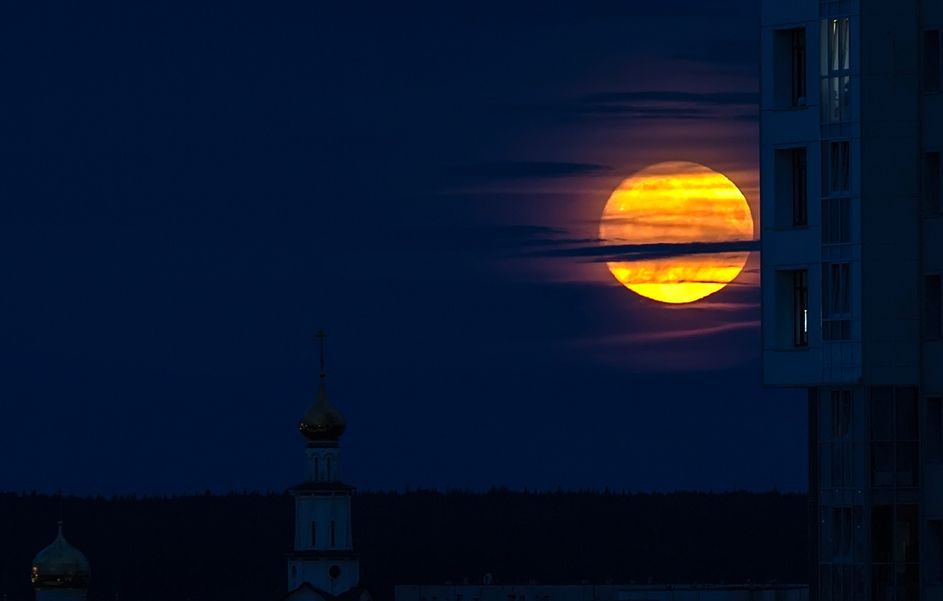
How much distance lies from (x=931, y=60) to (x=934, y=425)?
7.56 meters

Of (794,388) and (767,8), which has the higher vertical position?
(767,8)

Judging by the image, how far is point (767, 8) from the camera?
2731 inches

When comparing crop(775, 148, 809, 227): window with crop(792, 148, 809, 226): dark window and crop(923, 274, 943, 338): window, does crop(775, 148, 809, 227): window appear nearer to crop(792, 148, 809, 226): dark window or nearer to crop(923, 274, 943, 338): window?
crop(792, 148, 809, 226): dark window

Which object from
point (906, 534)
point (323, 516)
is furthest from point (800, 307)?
→ point (323, 516)

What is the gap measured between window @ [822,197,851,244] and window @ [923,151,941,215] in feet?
5.36

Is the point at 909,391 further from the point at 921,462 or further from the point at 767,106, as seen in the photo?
the point at 767,106

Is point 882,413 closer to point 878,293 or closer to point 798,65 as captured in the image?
point 878,293

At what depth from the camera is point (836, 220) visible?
6719 centimetres

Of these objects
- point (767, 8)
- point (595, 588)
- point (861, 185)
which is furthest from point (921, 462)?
point (595, 588)

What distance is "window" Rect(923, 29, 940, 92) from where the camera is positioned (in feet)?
218

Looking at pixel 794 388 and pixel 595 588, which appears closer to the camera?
pixel 794 388

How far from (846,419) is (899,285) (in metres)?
3.15

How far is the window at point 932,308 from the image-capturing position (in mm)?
66375

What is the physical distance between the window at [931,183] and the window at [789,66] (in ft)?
11.8
